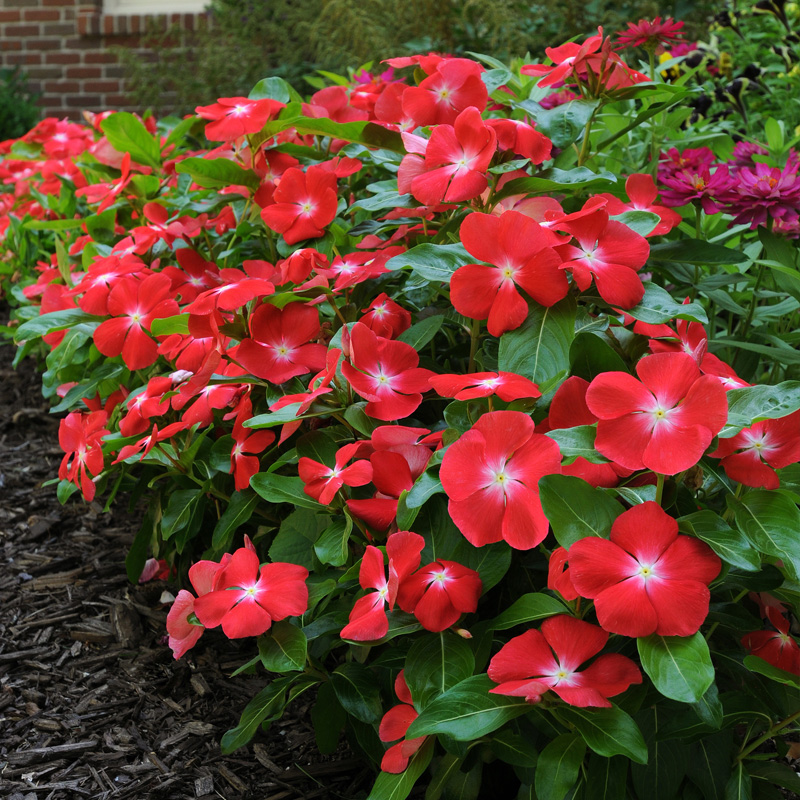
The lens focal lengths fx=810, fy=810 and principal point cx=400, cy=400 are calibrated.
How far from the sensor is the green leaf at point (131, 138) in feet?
5.73

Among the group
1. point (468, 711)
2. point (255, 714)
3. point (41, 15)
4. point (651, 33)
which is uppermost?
point (651, 33)

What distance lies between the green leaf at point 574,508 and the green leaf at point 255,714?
494 millimetres

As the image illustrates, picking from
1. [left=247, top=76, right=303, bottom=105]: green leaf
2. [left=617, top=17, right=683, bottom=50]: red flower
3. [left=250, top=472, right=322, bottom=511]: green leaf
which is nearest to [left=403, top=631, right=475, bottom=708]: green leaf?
[left=250, top=472, right=322, bottom=511]: green leaf

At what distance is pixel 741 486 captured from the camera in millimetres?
885

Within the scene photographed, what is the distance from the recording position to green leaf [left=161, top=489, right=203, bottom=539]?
1301mm

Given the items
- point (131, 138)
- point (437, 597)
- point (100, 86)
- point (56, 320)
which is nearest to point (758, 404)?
point (437, 597)

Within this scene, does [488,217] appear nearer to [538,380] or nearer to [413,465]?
[538,380]

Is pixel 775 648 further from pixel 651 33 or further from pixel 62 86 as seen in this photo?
pixel 62 86

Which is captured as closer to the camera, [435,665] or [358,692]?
[435,665]

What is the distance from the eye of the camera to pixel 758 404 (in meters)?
0.81

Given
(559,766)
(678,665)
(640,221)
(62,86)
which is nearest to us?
(678,665)

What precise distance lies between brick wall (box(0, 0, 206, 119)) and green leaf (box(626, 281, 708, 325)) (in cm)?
715

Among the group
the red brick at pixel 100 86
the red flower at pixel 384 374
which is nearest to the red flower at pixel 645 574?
the red flower at pixel 384 374

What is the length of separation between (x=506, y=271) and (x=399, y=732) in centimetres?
55
